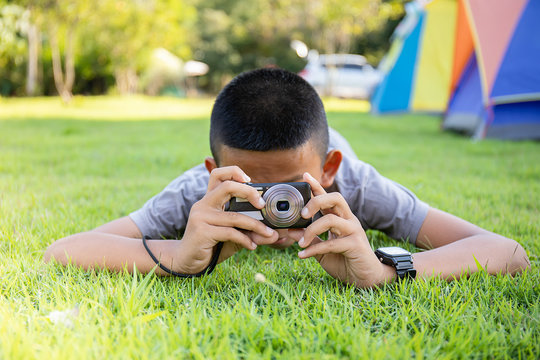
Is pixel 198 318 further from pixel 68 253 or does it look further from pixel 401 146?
pixel 401 146

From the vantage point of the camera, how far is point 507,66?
5.72 meters

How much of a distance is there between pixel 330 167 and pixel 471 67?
21.3 ft

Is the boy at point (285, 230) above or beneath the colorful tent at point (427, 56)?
beneath

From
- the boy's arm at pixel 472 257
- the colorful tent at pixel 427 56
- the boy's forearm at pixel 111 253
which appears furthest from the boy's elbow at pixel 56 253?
the colorful tent at pixel 427 56

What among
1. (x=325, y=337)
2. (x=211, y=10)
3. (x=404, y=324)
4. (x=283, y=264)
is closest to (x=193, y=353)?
(x=325, y=337)

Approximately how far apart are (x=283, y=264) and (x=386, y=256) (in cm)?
42

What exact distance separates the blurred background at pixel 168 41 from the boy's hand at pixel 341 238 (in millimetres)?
10831

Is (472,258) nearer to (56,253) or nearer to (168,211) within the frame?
(168,211)

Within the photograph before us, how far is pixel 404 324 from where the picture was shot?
1.23 meters

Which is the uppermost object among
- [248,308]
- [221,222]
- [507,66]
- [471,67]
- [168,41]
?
[168,41]

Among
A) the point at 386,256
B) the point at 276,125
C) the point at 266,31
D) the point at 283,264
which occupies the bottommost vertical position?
the point at 283,264

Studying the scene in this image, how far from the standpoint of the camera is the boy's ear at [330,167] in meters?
1.84

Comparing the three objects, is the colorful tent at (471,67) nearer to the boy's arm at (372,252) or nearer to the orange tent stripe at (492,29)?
the orange tent stripe at (492,29)

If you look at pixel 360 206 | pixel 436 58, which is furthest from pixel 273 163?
pixel 436 58
